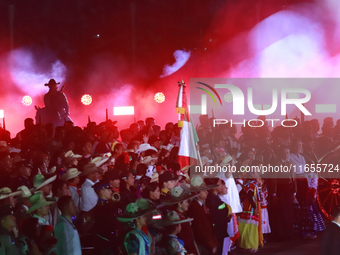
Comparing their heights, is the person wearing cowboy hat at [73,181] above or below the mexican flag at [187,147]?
below

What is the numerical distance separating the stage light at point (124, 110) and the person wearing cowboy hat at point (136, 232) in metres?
11.3

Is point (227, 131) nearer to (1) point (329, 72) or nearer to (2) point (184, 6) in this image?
(1) point (329, 72)

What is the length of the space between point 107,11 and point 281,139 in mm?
9788

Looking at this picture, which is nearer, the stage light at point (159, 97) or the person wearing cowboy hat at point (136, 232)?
the person wearing cowboy hat at point (136, 232)

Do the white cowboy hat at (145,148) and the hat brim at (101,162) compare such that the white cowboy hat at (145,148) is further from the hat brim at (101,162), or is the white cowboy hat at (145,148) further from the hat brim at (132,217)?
the hat brim at (132,217)

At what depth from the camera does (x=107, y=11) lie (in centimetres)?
A: 1817

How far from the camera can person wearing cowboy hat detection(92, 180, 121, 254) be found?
233 inches

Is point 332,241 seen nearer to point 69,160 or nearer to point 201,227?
point 201,227

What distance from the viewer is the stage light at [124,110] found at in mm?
16973

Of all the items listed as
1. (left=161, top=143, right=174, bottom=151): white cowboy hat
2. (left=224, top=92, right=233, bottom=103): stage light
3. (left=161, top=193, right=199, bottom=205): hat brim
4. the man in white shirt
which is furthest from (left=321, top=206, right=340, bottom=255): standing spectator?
(left=224, top=92, right=233, bottom=103): stage light

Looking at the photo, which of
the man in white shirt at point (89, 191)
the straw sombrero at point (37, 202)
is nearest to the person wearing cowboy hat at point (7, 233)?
the straw sombrero at point (37, 202)

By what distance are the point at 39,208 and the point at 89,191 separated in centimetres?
98

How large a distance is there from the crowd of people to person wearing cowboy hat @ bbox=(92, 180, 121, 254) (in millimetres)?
11

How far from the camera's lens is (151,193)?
6.62 meters
